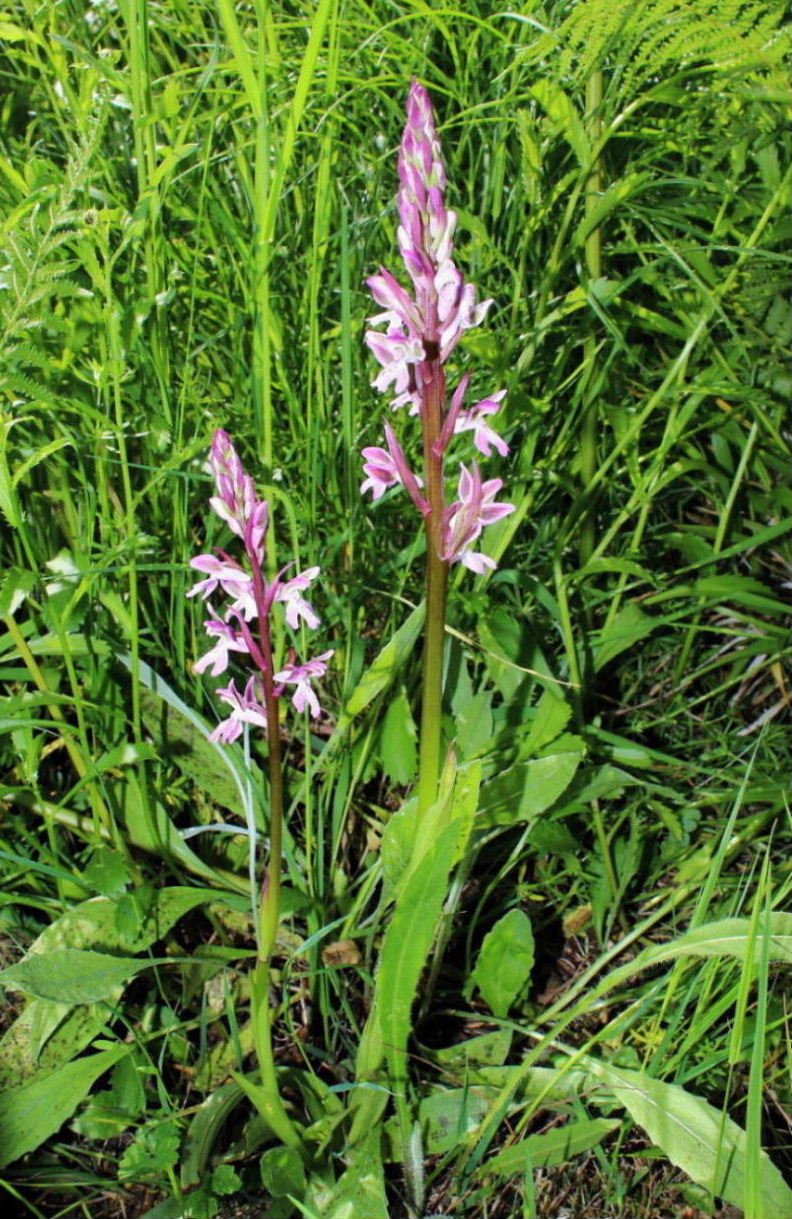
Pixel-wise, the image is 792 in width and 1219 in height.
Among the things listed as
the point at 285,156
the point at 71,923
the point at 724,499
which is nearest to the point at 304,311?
the point at 285,156

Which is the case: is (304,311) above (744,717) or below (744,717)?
above

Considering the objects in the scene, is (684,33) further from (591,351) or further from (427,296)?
(427,296)

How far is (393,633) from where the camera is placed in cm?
191

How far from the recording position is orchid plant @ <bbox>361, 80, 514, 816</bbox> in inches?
43.9

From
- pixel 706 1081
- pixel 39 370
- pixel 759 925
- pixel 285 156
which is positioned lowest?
pixel 706 1081

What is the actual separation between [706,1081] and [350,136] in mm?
1947

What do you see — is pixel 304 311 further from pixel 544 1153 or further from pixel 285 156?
pixel 544 1153

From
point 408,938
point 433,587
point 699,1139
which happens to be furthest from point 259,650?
point 699,1139

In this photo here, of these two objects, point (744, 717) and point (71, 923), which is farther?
point (744, 717)

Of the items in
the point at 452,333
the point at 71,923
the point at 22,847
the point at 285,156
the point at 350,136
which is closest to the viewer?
the point at 452,333

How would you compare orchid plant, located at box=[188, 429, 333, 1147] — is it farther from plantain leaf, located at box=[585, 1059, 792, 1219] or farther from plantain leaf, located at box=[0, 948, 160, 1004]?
plantain leaf, located at box=[585, 1059, 792, 1219]

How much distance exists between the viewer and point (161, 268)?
178cm

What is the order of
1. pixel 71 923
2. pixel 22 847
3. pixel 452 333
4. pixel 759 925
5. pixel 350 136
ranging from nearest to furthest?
pixel 452 333 → pixel 759 925 → pixel 71 923 → pixel 22 847 → pixel 350 136

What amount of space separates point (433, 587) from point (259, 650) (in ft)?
0.85
